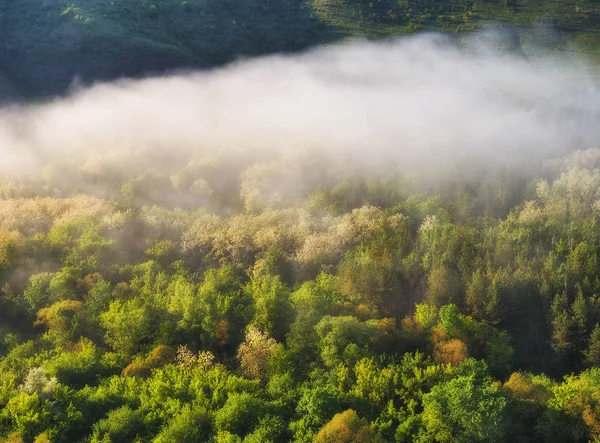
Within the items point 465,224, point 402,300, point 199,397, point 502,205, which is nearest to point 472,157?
point 502,205

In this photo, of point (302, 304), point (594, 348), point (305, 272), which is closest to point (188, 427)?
point (302, 304)

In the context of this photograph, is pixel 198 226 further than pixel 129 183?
No

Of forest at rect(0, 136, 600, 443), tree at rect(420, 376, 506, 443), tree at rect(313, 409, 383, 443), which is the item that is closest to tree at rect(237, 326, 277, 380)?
forest at rect(0, 136, 600, 443)

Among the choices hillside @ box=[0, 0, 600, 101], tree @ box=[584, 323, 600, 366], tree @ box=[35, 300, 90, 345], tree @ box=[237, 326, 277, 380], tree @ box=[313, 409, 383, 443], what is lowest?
tree @ box=[584, 323, 600, 366]

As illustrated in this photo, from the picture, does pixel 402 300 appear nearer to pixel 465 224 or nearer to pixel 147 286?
pixel 465 224

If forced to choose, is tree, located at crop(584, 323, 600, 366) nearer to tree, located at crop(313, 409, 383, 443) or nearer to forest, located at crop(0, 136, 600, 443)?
forest, located at crop(0, 136, 600, 443)

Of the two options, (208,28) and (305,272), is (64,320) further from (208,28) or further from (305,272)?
(208,28)
